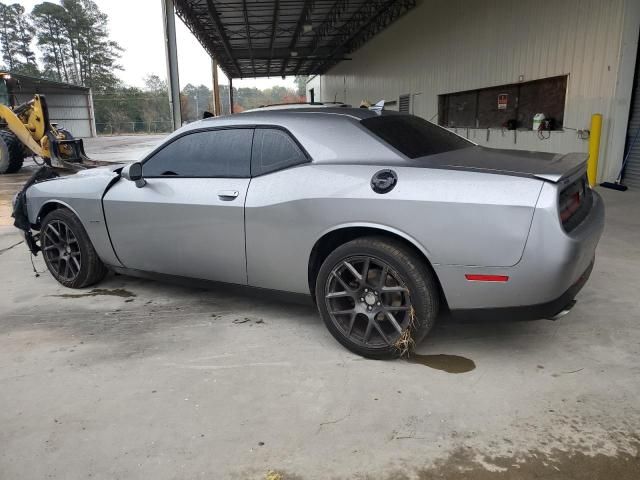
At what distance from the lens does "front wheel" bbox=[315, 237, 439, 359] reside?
109 inches

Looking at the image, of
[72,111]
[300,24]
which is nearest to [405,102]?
[300,24]

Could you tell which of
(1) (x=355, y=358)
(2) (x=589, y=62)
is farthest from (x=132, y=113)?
(1) (x=355, y=358)

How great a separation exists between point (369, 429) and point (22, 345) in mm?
2483

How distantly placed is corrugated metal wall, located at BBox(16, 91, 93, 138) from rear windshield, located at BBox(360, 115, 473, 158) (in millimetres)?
44652

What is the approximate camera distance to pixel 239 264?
11.2 feet

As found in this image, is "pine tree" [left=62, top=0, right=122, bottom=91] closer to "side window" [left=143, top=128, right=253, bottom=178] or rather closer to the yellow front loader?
the yellow front loader

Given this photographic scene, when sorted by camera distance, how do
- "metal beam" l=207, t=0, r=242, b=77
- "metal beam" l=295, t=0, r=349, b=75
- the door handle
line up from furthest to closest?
"metal beam" l=295, t=0, r=349, b=75 < "metal beam" l=207, t=0, r=242, b=77 < the door handle

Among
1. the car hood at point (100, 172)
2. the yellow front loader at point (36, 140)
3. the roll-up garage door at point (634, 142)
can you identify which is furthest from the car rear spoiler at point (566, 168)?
the yellow front loader at point (36, 140)

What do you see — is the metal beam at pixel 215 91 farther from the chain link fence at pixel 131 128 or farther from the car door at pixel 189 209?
the chain link fence at pixel 131 128

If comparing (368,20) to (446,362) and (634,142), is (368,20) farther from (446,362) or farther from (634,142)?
(446,362)

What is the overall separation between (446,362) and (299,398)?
3.05 ft

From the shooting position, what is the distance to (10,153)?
1464 centimetres

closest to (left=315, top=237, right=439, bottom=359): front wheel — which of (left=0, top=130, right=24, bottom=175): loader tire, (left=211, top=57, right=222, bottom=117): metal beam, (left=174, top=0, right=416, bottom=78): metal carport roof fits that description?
(left=0, top=130, right=24, bottom=175): loader tire

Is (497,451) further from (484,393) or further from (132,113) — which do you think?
(132,113)
